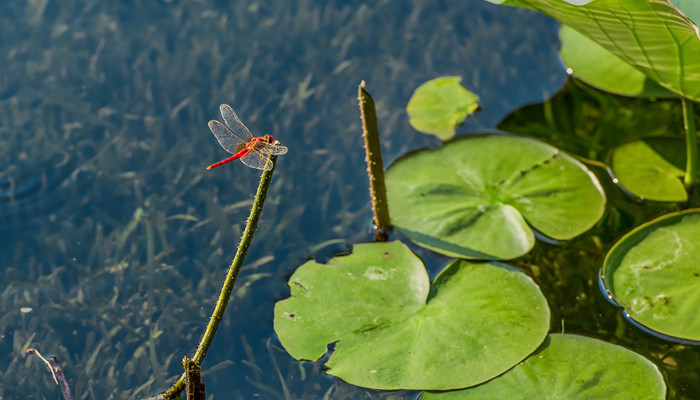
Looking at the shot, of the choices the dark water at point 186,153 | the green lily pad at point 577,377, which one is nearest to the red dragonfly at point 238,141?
the dark water at point 186,153

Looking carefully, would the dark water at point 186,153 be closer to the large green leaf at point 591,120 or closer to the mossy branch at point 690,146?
the large green leaf at point 591,120

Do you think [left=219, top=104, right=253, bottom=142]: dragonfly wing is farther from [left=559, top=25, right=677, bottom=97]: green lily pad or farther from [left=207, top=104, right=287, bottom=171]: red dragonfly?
[left=559, top=25, right=677, bottom=97]: green lily pad

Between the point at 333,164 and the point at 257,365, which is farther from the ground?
the point at 333,164

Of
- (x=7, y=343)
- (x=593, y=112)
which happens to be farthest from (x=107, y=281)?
(x=593, y=112)

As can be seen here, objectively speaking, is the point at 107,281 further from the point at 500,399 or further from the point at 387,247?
the point at 500,399

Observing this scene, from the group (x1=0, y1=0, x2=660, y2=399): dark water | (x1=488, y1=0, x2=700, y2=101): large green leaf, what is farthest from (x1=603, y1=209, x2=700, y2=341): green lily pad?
(x1=0, y1=0, x2=660, y2=399): dark water
